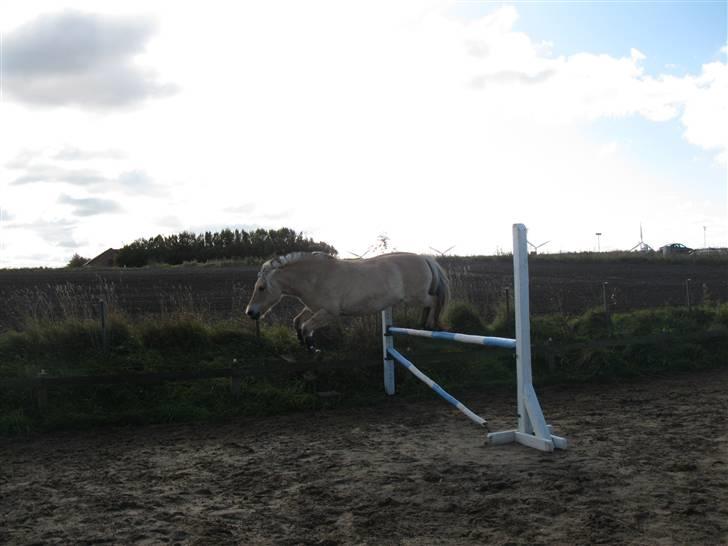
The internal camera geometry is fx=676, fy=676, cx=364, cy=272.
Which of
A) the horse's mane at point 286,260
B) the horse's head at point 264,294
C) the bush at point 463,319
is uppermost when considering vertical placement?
the horse's mane at point 286,260

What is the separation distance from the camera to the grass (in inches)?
300

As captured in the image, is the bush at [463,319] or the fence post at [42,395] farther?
the bush at [463,319]

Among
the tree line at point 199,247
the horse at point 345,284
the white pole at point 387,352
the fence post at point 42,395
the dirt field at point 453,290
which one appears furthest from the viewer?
the tree line at point 199,247

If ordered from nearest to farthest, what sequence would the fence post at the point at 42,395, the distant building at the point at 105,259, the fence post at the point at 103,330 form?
1. the fence post at the point at 42,395
2. the fence post at the point at 103,330
3. the distant building at the point at 105,259

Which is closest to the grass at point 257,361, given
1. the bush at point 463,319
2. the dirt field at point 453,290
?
the bush at point 463,319

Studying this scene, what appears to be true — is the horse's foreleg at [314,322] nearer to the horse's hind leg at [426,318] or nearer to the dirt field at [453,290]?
the horse's hind leg at [426,318]

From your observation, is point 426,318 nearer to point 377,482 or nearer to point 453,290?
point 377,482

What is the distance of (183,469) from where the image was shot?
17.8ft

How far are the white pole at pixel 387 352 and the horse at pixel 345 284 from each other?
86 centimetres

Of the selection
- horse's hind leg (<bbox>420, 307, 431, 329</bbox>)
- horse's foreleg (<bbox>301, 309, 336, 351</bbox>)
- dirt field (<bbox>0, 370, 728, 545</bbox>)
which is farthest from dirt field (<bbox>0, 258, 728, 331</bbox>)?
dirt field (<bbox>0, 370, 728, 545</bbox>)

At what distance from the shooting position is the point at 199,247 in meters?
40.0

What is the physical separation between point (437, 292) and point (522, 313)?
1866 millimetres

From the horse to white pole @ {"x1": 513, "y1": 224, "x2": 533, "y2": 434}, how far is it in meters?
1.79

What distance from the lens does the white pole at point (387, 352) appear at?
8.24 m
